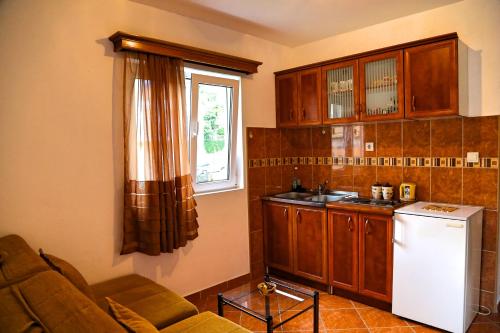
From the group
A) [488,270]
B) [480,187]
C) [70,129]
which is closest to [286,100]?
[480,187]

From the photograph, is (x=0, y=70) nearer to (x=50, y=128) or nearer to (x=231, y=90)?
(x=50, y=128)

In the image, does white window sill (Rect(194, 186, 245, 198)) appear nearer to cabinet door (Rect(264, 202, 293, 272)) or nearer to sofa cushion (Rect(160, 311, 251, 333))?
cabinet door (Rect(264, 202, 293, 272))

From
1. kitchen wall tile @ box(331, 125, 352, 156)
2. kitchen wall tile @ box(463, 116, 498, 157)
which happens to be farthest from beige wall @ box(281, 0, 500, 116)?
kitchen wall tile @ box(331, 125, 352, 156)

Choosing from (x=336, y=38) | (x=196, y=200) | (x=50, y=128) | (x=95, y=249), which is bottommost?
(x=95, y=249)

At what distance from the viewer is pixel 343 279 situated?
10.2 feet

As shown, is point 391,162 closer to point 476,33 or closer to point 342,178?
point 342,178

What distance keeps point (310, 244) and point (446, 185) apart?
1.31 m

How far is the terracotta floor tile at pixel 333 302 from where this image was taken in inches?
119

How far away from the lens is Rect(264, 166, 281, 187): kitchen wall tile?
12.5 ft

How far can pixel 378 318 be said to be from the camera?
2.79 meters

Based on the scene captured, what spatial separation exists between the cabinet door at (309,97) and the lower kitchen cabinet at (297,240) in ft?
3.02

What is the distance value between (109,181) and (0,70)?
0.97 metres

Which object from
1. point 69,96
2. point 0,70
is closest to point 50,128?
point 69,96

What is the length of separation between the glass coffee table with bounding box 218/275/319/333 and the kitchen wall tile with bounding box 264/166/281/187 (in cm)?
147
